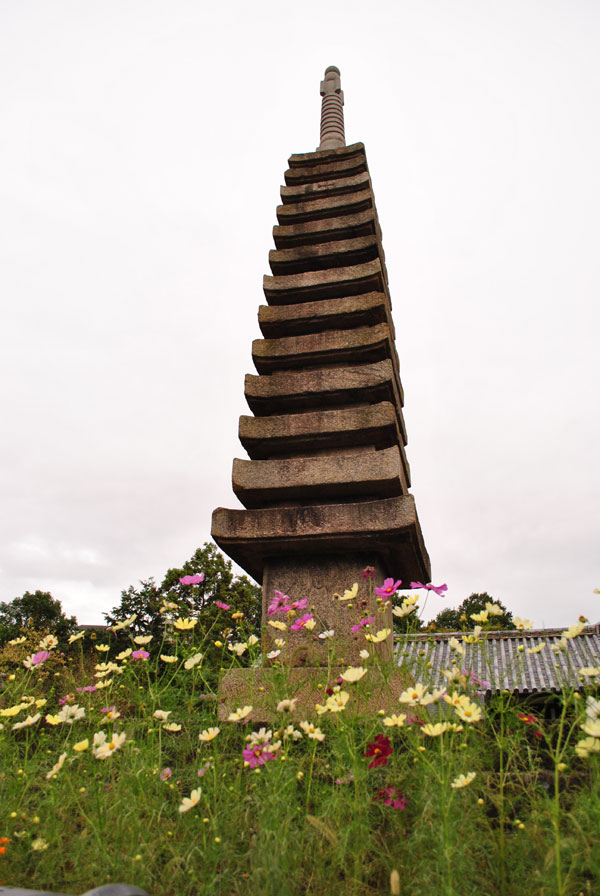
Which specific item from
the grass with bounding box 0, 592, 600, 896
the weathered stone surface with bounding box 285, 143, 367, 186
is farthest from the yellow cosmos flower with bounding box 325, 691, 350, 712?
the weathered stone surface with bounding box 285, 143, 367, 186

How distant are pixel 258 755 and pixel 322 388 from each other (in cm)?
298

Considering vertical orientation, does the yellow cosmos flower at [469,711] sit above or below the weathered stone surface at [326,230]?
below

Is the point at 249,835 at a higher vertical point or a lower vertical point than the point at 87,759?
lower

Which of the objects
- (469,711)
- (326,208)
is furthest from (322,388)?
(469,711)

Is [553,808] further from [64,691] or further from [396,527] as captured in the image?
[64,691]

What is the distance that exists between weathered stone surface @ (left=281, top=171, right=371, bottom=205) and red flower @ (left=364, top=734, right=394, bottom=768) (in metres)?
5.33

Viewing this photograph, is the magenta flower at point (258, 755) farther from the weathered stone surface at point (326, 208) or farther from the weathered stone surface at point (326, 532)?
the weathered stone surface at point (326, 208)

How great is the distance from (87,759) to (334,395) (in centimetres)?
302

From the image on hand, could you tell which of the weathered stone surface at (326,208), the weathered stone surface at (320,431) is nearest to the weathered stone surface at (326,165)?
the weathered stone surface at (326,208)

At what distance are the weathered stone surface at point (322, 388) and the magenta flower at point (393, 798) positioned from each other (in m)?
3.00

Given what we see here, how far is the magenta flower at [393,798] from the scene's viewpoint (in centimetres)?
206

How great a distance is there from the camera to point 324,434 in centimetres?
450

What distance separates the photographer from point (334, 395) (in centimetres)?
472

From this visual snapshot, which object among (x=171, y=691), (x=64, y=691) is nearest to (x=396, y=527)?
(x=171, y=691)
